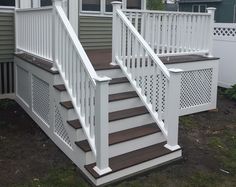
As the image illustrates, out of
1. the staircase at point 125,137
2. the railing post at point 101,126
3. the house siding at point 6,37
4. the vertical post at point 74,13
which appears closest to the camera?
the railing post at point 101,126

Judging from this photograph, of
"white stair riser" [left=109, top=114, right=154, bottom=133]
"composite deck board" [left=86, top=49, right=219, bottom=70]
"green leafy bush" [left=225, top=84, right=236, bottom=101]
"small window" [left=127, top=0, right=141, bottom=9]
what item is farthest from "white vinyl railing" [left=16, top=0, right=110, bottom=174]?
"green leafy bush" [left=225, top=84, right=236, bottom=101]

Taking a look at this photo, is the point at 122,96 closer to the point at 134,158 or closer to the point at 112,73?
the point at 112,73

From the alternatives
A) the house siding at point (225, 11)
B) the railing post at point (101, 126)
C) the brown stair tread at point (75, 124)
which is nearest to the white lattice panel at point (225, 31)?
the brown stair tread at point (75, 124)

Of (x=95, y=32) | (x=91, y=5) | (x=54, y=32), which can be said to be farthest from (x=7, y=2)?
(x=54, y=32)

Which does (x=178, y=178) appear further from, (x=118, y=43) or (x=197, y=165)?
(x=118, y=43)

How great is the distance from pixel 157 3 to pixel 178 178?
15926 millimetres

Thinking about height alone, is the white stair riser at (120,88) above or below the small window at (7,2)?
below

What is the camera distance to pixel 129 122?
4.68 m

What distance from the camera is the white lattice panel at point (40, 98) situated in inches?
205

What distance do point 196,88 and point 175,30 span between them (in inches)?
45.4

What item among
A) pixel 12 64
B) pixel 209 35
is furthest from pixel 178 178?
pixel 12 64

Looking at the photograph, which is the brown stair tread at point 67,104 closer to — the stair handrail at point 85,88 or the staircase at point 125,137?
the staircase at point 125,137

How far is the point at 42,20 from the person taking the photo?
5.15 meters

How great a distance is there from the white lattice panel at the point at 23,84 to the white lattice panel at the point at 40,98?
0.40 metres
